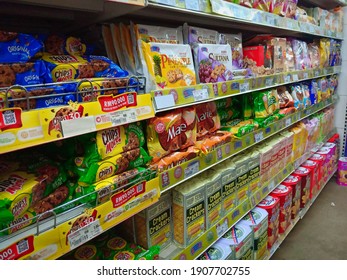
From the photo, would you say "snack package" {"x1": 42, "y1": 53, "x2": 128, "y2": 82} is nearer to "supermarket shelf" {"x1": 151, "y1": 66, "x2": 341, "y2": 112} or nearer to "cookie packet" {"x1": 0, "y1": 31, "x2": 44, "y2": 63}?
"cookie packet" {"x1": 0, "y1": 31, "x2": 44, "y2": 63}

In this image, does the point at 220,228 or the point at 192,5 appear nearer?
the point at 192,5

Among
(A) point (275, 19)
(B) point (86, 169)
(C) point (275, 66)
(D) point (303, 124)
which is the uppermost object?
(A) point (275, 19)

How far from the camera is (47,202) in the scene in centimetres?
85

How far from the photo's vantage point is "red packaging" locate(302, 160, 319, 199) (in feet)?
9.03

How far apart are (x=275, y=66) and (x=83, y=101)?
1568 millimetres

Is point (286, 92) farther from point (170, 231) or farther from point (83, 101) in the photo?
point (83, 101)

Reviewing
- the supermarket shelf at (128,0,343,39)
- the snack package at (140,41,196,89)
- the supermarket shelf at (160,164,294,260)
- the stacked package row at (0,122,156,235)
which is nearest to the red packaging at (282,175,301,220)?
the supermarket shelf at (160,164,294,260)

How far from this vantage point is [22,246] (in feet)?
2.34

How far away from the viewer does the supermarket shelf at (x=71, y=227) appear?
28.4 inches

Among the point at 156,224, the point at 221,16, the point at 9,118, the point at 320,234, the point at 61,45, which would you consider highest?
the point at 221,16

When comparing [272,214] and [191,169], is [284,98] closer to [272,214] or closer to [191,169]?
[272,214]

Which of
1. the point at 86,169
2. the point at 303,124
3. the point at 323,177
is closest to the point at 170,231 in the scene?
the point at 86,169

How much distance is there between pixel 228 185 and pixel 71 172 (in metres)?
0.93

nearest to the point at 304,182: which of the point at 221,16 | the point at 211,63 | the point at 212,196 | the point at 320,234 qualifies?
the point at 320,234
